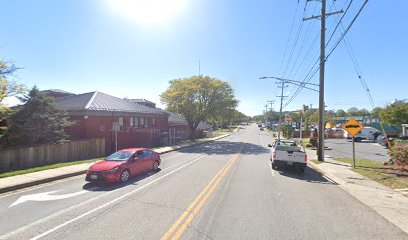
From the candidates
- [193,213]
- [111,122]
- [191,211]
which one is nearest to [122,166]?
[191,211]

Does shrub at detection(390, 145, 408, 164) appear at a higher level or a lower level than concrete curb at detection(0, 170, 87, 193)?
higher

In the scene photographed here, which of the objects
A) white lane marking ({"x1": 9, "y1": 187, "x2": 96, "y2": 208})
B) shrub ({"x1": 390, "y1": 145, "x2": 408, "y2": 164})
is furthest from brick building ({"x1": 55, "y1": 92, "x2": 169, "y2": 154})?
shrub ({"x1": 390, "y1": 145, "x2": 408, "y2": 164})

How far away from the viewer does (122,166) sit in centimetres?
1041

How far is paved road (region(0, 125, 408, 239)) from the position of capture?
536 cm

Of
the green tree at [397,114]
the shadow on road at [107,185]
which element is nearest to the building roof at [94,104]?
the shadow on road at [107,185]

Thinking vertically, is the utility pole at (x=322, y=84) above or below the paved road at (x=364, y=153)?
above

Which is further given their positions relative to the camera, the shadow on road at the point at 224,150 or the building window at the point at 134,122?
the building window at the point at 134,122

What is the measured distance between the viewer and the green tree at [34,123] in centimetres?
1441

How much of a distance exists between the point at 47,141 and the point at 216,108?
80.0ft

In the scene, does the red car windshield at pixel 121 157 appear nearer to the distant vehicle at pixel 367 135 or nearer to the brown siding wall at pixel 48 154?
the brown siding wall at pixel 48 154

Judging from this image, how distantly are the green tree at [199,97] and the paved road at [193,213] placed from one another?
24503 mm

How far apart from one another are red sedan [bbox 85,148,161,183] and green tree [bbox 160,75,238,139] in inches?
838

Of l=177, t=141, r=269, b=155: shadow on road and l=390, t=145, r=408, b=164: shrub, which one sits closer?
l=390, t=145, r=408, b=164: shrub

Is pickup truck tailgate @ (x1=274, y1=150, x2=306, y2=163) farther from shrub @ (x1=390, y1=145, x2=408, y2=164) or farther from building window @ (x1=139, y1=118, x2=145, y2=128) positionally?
building window @ (x1=139, y1=118, x2=145, y2=128)
